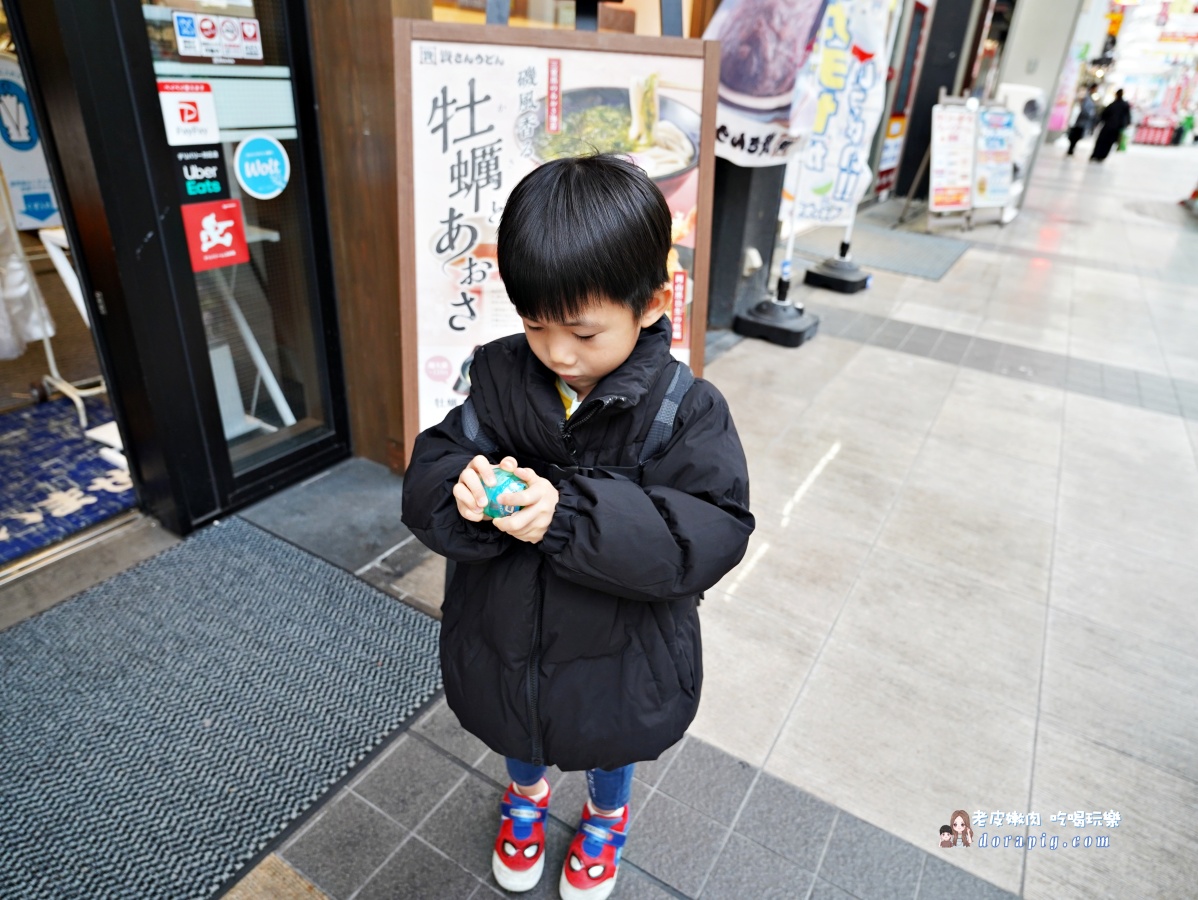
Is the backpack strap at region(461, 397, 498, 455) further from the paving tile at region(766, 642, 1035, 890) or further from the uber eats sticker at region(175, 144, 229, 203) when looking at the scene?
the uber eats sticker at region(175, 144, 229, 203)

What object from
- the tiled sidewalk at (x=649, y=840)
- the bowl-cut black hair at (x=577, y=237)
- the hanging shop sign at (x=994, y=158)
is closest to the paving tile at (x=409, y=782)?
the tiled sidewalk at (x=649, y=840)

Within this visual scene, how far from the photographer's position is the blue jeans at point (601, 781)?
1539 millimetres

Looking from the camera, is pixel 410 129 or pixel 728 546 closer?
pixel 728 546

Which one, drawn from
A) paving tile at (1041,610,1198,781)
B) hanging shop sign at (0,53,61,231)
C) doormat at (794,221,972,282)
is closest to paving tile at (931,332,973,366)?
doormat at (794,221,972,282)

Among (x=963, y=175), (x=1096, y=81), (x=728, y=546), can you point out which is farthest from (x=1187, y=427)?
(x=1096, y=81)

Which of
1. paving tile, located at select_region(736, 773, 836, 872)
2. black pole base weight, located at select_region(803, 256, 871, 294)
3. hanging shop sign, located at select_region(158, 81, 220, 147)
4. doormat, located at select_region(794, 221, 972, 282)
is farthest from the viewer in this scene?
doormat, located at select_region(794, 221, 972, 282)

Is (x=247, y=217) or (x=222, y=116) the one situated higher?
(x=222, y=116)

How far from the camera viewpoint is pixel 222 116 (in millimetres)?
2430

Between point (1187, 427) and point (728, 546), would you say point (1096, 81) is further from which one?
point (728, 546)

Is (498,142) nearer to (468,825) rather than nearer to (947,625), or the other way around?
(468,825)

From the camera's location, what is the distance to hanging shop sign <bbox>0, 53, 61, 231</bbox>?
315cm

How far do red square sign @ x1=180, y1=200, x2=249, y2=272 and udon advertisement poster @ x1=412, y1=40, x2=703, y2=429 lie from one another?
917mm

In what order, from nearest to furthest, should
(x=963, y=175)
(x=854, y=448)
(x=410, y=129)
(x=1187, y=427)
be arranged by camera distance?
(x=410, y=129)
(x=854, y=448)
(x=1187, y=427)
(x=963, y=175)

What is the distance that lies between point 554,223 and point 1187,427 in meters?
4.66
